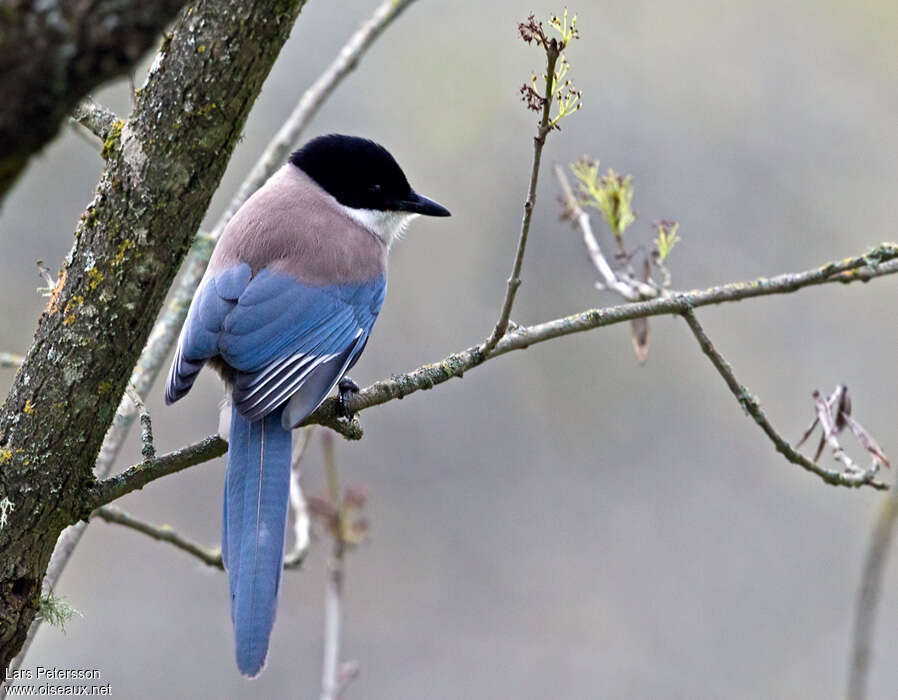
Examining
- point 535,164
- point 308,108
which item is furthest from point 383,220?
point 535,164

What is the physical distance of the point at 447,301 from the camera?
596 cm

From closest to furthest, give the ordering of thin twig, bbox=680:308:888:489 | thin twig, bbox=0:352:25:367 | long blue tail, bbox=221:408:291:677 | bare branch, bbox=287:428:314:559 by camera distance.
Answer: long blue tail, bbox=221:408:291:677 → thin twig, bbox=680:308:888:489 → thin twig, bbox=0:352:25:367 → bare branch, bbox=287:428:314:559

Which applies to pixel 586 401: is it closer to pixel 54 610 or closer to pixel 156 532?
pixel 156 532

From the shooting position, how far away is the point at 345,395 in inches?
110

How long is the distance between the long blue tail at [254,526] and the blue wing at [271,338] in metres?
0.07

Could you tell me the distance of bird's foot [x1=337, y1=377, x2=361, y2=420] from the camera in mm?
2686

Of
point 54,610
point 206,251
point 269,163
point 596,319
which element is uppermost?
point 269,163

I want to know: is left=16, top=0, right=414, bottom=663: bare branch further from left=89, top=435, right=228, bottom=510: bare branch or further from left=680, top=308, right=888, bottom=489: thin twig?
left=680, top=308, right=888, bottom=489: thin twig

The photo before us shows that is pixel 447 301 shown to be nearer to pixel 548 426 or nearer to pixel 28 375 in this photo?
pixel 548 426

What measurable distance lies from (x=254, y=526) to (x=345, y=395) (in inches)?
16.3

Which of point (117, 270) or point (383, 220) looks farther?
point (383, 220)

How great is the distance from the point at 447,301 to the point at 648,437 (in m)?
1.34

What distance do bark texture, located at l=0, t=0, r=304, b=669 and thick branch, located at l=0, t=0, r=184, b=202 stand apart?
2.30 feet

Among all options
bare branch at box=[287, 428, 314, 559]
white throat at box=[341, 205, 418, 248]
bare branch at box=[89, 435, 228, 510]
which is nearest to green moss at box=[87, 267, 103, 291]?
bare branch at box=[89, 435, 228, 510]
